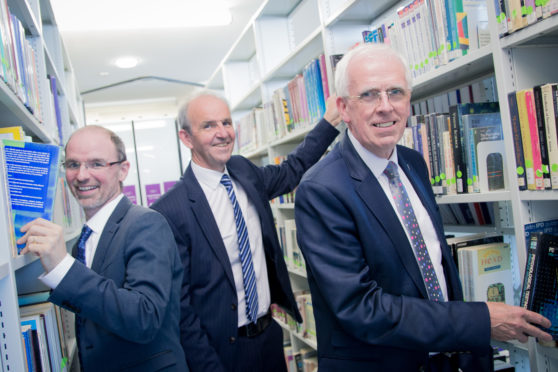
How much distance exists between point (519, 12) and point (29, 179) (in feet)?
4.60

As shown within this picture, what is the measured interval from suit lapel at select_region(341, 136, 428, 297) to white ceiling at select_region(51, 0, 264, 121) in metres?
3.46

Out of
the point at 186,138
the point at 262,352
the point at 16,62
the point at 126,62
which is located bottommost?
the point at 262,352

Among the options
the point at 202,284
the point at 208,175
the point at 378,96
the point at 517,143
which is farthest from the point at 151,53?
the point at 517,143

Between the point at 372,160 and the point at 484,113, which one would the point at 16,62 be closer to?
the point at 372,160

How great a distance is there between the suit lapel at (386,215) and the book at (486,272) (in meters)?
0.36

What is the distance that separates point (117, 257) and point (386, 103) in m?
0.89

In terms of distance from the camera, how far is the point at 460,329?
107 centimetres

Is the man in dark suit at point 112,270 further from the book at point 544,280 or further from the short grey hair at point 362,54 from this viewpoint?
the book at point 544,280

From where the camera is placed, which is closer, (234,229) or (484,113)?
(484,113)

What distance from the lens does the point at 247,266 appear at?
1835 millimetres

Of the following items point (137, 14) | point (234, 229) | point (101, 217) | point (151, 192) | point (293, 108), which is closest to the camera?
point (101, 217)

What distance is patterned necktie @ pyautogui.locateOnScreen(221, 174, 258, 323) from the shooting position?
181 centimetres

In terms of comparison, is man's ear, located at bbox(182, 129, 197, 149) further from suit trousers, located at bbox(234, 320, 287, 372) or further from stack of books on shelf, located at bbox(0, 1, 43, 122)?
suit trousers, located at bbox(234, 320, 287, 372)

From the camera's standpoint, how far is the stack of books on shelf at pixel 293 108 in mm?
2367
